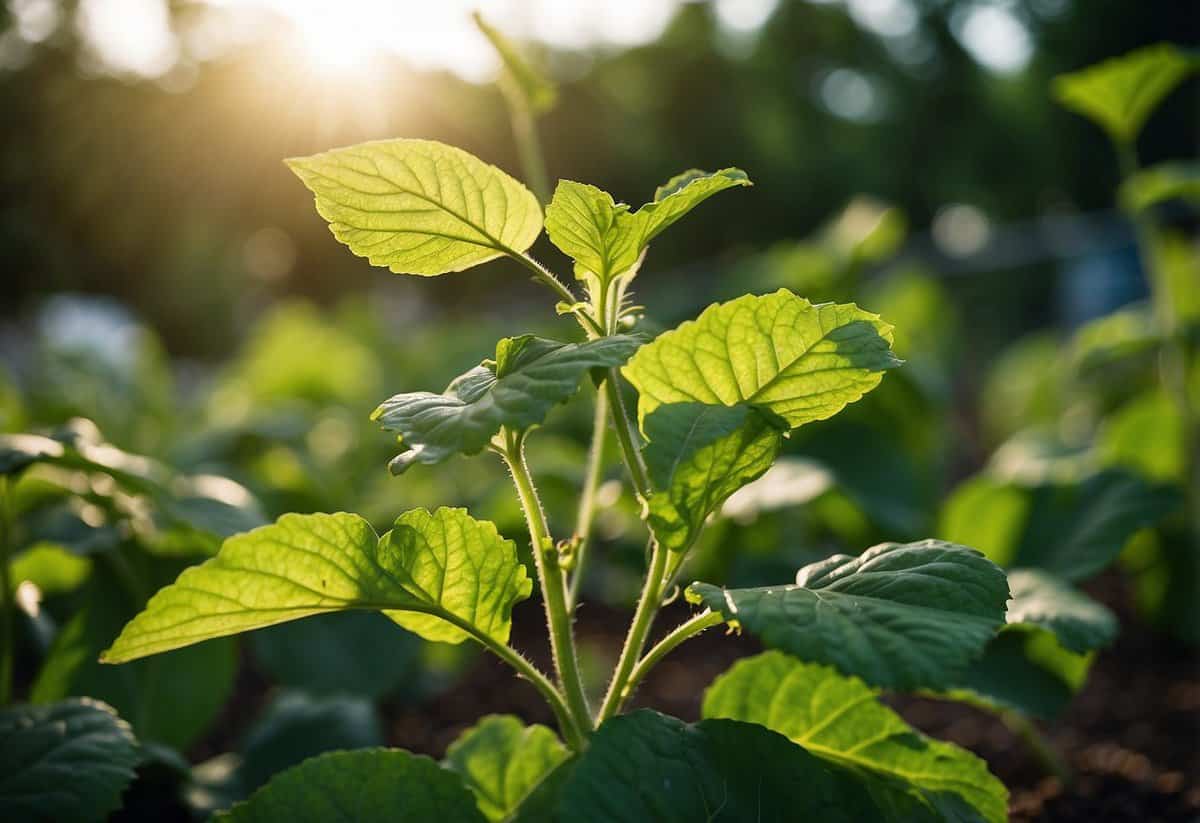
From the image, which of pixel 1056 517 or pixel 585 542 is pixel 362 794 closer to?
pixel 585 542

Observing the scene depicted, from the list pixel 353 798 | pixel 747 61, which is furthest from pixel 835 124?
pixel 353 798

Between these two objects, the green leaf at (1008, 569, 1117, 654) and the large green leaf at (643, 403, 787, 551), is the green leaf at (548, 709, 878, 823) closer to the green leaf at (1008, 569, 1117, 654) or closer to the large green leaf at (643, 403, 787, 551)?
the large green leaf at (643, 403, 787, 551)

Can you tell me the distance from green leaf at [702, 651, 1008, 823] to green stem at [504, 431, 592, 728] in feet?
0.57

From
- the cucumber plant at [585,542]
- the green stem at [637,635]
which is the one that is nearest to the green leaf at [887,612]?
the cucumber plant at [585,542]

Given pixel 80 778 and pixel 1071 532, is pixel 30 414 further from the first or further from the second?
pixel 1071 532

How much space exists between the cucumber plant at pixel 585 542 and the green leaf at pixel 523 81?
0.45 metres

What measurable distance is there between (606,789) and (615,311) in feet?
1.38

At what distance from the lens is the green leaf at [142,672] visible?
127 centimetres

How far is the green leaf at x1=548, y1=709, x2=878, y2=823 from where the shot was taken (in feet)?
2.52

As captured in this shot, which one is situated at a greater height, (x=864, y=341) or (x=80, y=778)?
(x=864, y=341)

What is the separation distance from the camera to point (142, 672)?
1334mm

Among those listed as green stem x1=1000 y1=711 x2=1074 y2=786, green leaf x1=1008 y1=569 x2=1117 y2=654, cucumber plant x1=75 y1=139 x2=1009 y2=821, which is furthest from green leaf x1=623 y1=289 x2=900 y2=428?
green stem x1=1000 y1=711 x2=1074 y2=786

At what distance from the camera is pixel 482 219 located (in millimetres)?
881

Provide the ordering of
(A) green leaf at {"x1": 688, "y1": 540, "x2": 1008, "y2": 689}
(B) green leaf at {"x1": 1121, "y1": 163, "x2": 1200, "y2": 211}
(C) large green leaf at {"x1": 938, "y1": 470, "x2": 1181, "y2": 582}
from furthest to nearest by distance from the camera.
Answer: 1. (B) green leaf at {"x1": 1121, "y1": 163, "x2": 1200, "y2": 211}
2. (C) large green leaf at {"x1": 938, "y1": 470, "x2": 1181, "y2": 582}
3. (A) green leaf at {"x1": 688, "y1": 540, "x2": 1008, "y2": 689}
